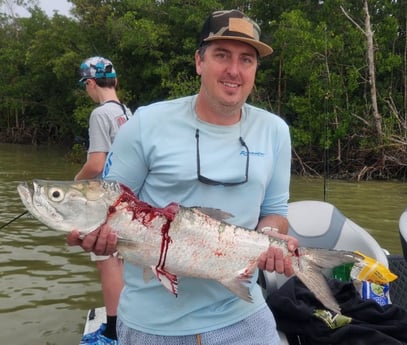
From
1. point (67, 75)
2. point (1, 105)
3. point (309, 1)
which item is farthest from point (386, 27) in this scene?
point (1, 105)

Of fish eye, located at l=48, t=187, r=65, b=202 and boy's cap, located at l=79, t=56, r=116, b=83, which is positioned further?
boy's cap, located at l=79, t=56, r=116, b=83

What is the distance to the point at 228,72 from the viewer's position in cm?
247

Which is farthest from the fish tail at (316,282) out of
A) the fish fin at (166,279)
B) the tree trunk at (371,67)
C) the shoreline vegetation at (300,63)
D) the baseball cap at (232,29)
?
the tree trunk at (371,67)

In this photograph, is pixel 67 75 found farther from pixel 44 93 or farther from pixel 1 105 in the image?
pixel 1 105

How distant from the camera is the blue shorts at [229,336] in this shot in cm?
236

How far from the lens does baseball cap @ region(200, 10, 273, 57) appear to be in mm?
2484

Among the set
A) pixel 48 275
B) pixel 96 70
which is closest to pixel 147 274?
pixel 96 70

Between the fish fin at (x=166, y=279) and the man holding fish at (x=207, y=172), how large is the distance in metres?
0.09

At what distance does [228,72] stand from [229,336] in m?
1.16

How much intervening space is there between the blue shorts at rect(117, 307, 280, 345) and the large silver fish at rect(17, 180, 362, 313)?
0.59ft

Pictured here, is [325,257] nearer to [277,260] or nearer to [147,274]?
[277,260]

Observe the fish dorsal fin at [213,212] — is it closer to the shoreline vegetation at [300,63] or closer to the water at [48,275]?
the water at [48,275]

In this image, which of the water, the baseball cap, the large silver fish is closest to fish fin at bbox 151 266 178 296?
the large silver fish

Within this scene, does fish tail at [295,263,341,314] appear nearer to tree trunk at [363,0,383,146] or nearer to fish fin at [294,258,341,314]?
fish fin at [294,258,341,314]
